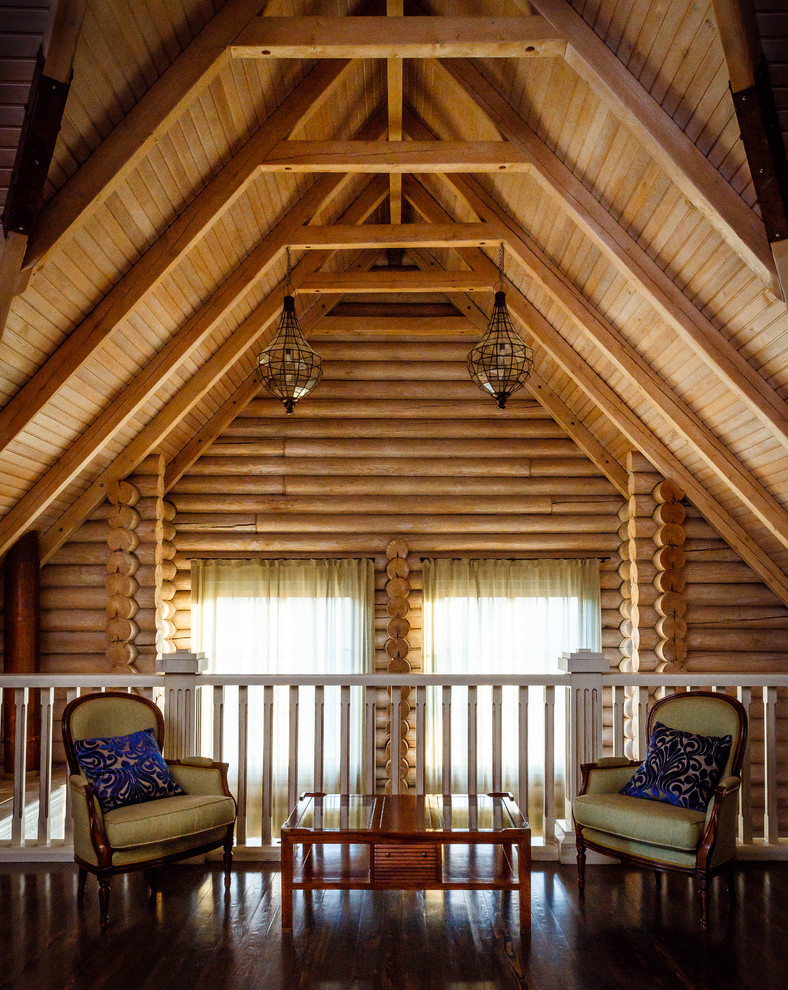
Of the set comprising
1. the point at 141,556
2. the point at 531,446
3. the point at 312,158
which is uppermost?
the point at 312,158

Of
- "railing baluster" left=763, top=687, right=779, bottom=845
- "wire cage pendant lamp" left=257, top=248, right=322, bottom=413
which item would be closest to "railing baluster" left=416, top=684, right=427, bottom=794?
"railing baluster" left=763, top=687, right=779, bottom=845

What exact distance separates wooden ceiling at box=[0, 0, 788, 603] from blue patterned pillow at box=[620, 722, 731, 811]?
2079mm

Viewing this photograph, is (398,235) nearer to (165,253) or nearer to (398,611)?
(165,253)

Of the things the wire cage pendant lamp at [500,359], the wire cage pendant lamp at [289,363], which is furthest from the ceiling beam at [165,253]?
the wire cage pendant lamp at [500,359]

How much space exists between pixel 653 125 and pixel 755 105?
864 mm

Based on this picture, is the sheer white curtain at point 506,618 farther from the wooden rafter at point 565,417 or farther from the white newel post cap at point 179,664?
the white newel post cap at point 179,664

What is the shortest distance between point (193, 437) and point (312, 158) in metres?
4.01

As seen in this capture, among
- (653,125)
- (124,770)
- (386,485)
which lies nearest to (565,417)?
(386,485)

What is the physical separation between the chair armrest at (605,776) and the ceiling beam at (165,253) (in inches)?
146

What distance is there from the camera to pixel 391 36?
4.09 metres

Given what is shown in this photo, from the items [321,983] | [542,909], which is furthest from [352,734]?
[321,983]

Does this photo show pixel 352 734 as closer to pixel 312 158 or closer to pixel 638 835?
pixel 638 835

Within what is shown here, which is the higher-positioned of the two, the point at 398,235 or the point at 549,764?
the point at 398,235

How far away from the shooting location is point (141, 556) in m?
8.05
